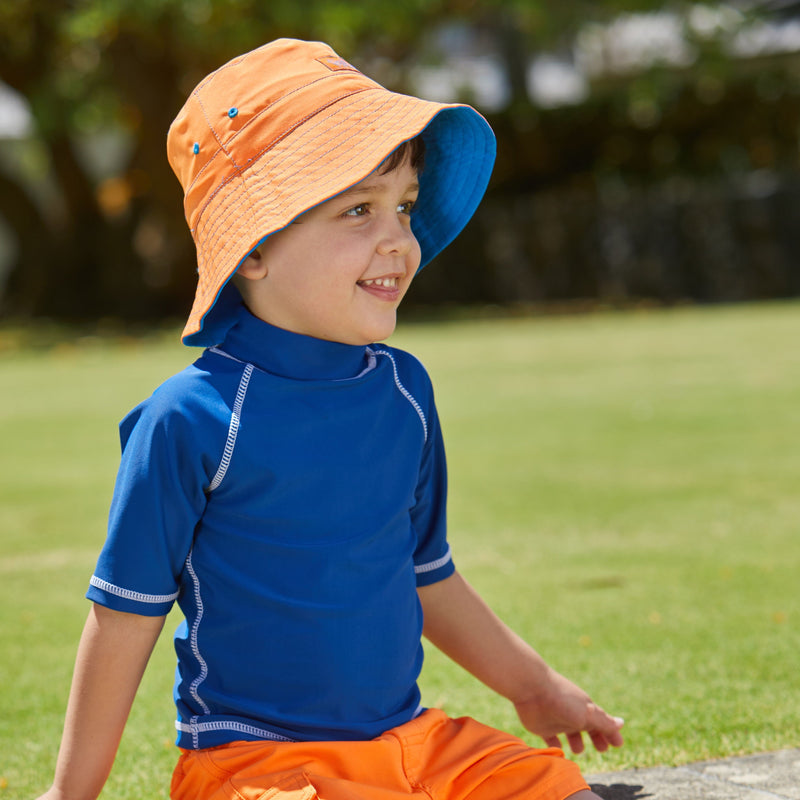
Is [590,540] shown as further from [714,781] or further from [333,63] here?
[333,63]

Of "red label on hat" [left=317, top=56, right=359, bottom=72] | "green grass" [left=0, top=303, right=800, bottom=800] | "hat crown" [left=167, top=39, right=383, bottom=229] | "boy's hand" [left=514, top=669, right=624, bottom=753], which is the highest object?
"red label on hat" [left=317, top=56, right=359, bottom=72]

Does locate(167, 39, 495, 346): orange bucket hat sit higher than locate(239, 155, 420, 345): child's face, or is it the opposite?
locate(167, 39, 495, 346): orange bucket hat

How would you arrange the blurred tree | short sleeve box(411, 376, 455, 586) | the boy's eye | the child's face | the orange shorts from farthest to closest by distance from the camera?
1. the blurred tree
2. short sleeve box(411, 376, 455, 586)
3. the boy's eye
4. the child's face
5. the orange shorts

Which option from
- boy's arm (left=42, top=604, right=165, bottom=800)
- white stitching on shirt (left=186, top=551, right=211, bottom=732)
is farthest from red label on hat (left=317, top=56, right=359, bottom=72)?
boy's arm (left=42, top=604, right=165, bottom=800)

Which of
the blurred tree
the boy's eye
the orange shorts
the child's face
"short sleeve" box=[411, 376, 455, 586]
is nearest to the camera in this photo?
the orange shorts

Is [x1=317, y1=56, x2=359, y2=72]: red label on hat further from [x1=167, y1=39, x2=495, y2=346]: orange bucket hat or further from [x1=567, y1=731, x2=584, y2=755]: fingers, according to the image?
[x1=567, y1=731, x2=584, y2=755]: fingers

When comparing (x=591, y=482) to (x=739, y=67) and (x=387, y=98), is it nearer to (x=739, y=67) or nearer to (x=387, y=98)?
(x=387, y=98)

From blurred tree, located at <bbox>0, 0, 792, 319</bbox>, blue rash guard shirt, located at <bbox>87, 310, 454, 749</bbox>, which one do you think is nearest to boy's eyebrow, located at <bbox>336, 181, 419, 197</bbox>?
blue rash guard shirt, located at <bbox>87, 310, 454, 749</bbox>

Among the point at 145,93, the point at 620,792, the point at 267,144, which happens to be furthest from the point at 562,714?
the point at 145,93

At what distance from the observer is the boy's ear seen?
6.31 ft

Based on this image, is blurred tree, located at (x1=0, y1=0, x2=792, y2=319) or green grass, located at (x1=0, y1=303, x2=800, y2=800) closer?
green grass, located at (x1=0, y1=303, x2=800, y2=800)

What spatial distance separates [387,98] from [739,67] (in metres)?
21.4

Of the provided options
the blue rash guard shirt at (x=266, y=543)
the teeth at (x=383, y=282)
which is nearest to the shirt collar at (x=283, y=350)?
the blue rash guard shirt at (x=266, y=543)

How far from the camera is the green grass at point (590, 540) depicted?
9.26 ft
